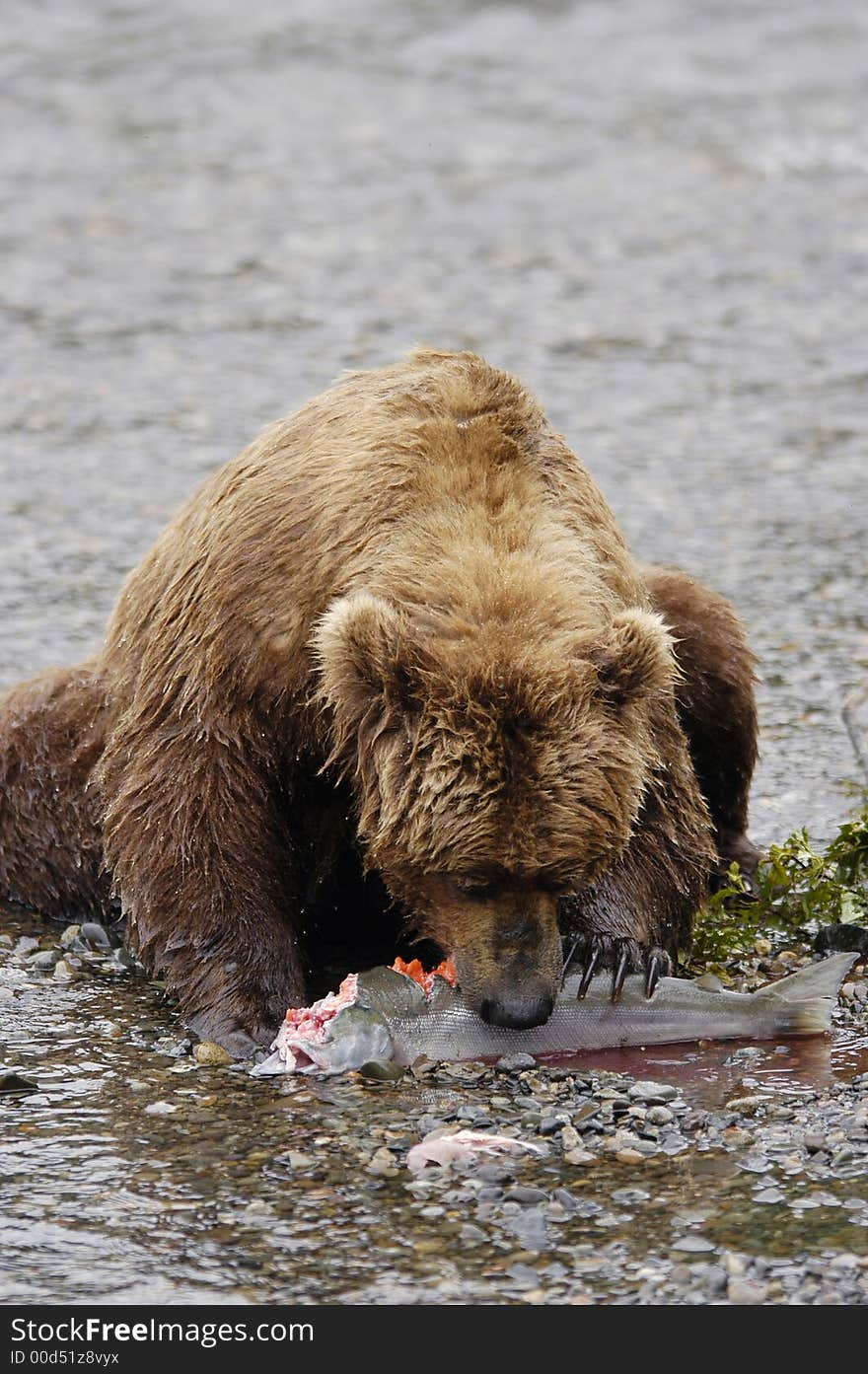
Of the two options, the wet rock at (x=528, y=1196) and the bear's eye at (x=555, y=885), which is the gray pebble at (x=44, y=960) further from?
the wet rock at (x=528, y=1196)

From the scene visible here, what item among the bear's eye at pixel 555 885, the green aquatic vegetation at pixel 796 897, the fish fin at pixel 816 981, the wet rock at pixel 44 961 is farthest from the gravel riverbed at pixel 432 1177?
the green aquatic vegetation at pixel 796 897

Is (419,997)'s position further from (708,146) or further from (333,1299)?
(708,146)

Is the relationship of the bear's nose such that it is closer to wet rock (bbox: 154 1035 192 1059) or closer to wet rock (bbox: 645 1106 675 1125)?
wet rock (bbox: 645 1106 675 1125)

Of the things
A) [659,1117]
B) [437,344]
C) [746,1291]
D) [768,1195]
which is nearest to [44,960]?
[659,1117]

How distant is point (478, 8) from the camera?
82.2ft

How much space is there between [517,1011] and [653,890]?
42.2 inches

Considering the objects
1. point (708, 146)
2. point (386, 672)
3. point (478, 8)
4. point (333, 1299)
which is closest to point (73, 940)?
point (386, 672)

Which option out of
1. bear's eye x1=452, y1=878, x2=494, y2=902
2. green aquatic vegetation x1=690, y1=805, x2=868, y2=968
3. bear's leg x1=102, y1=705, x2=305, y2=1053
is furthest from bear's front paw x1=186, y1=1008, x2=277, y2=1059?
green aquatic vegetation x1=690, y1=805, x2=868, y2=968

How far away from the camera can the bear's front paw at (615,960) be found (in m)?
6.47

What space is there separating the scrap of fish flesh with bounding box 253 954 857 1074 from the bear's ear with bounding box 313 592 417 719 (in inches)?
36.3

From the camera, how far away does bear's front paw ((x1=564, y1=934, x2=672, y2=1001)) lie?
647 centimetres

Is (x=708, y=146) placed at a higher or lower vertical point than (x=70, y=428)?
higher
